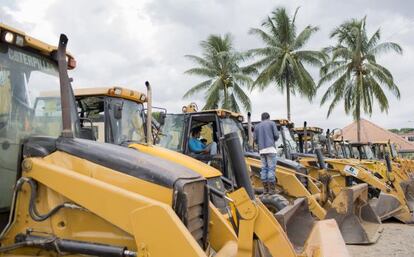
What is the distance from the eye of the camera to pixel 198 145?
893cm

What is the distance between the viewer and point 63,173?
322 centimetres

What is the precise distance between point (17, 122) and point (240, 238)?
1941mm

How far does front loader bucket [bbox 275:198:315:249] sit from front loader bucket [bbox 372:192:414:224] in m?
4.23

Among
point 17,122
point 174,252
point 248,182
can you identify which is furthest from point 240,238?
point 17,122

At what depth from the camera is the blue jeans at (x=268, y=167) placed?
8664 mm

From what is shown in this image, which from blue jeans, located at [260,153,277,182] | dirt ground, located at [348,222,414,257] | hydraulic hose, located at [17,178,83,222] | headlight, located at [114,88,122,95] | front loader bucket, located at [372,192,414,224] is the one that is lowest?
dirt ground, located at [348,222,414,257]

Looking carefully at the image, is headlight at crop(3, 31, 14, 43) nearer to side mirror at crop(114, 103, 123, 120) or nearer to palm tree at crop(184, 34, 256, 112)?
side mirror at crop(114, 103, 123, 120)

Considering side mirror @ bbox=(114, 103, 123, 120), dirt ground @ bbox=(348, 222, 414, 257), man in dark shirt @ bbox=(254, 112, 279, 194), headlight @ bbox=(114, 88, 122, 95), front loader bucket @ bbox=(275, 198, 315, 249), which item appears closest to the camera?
front loader bucket @ bbox=(275, 198, 315, 249)

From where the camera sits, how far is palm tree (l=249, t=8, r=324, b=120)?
29.8 meters

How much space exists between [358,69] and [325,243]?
28.8 metres

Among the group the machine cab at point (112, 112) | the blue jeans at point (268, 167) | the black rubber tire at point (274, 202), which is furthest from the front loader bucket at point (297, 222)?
the machine cab at point (112, 112)

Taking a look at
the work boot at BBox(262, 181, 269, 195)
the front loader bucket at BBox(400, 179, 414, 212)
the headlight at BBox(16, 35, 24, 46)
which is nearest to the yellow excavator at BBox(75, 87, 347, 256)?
the headlight at BBox(16, 35, 24, 46)

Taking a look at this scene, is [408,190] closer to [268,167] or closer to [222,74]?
[268,167]

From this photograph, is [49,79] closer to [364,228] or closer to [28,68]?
[28,68]
